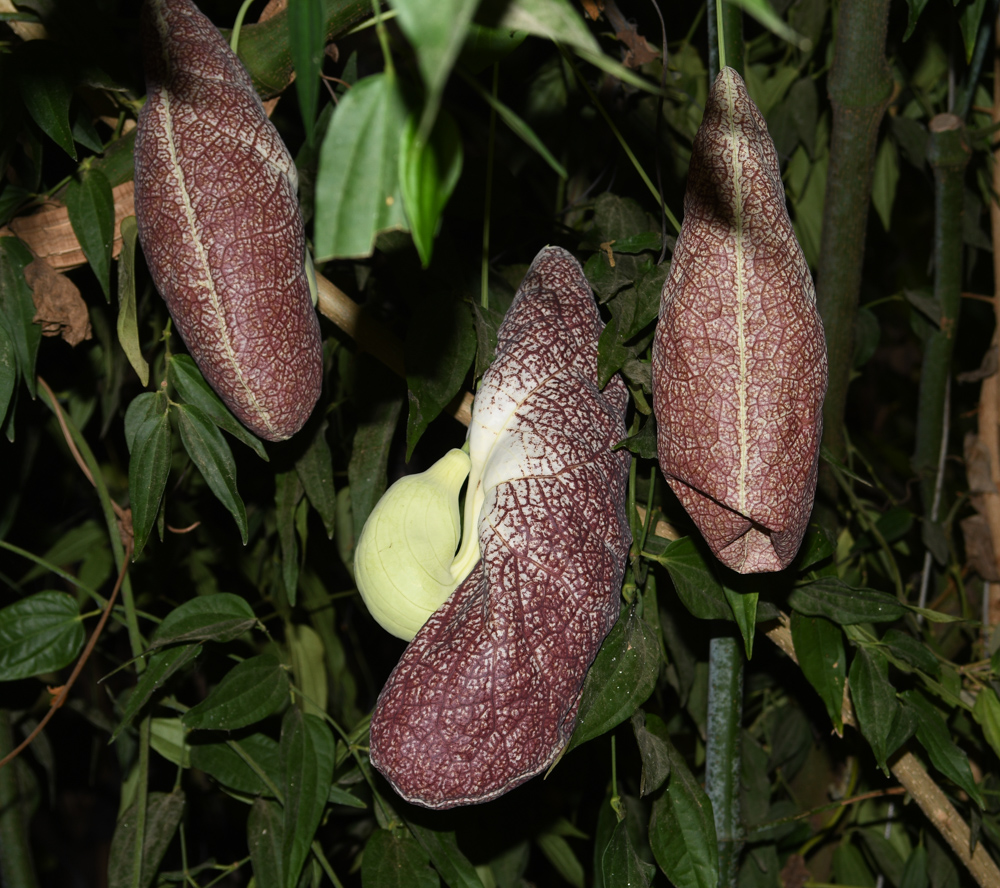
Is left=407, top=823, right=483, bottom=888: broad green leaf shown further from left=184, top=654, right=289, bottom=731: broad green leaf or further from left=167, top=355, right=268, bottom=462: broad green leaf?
left=167, top=355, right=268, bottom=462: broad green leaf

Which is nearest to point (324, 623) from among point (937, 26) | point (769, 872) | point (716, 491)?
point (769, 872)

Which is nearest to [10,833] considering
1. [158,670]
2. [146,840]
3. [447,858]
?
[146,840]

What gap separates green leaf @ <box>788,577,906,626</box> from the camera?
2.11ft

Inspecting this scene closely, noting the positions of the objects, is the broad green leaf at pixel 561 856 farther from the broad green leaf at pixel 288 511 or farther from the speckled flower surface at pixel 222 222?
the speckled flower surface at pixel 222 222

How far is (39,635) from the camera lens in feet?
2.40

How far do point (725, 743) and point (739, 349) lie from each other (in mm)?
403

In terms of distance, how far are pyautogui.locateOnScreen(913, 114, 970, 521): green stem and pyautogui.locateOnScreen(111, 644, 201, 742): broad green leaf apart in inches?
31.0

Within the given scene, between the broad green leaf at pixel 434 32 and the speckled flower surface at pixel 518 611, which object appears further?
the speckled flower surface at pixel 518 611

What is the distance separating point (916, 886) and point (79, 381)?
102 cm

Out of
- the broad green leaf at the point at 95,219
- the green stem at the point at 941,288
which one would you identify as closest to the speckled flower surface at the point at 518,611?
the broad green leaf at the point at 95,219

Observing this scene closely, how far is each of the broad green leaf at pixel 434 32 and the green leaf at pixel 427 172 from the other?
4 centimetres

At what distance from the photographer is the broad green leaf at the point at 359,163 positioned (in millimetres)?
250

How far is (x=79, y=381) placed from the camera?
0.92 meters

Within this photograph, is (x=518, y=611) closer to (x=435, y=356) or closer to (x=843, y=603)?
(x=435, y=356)
